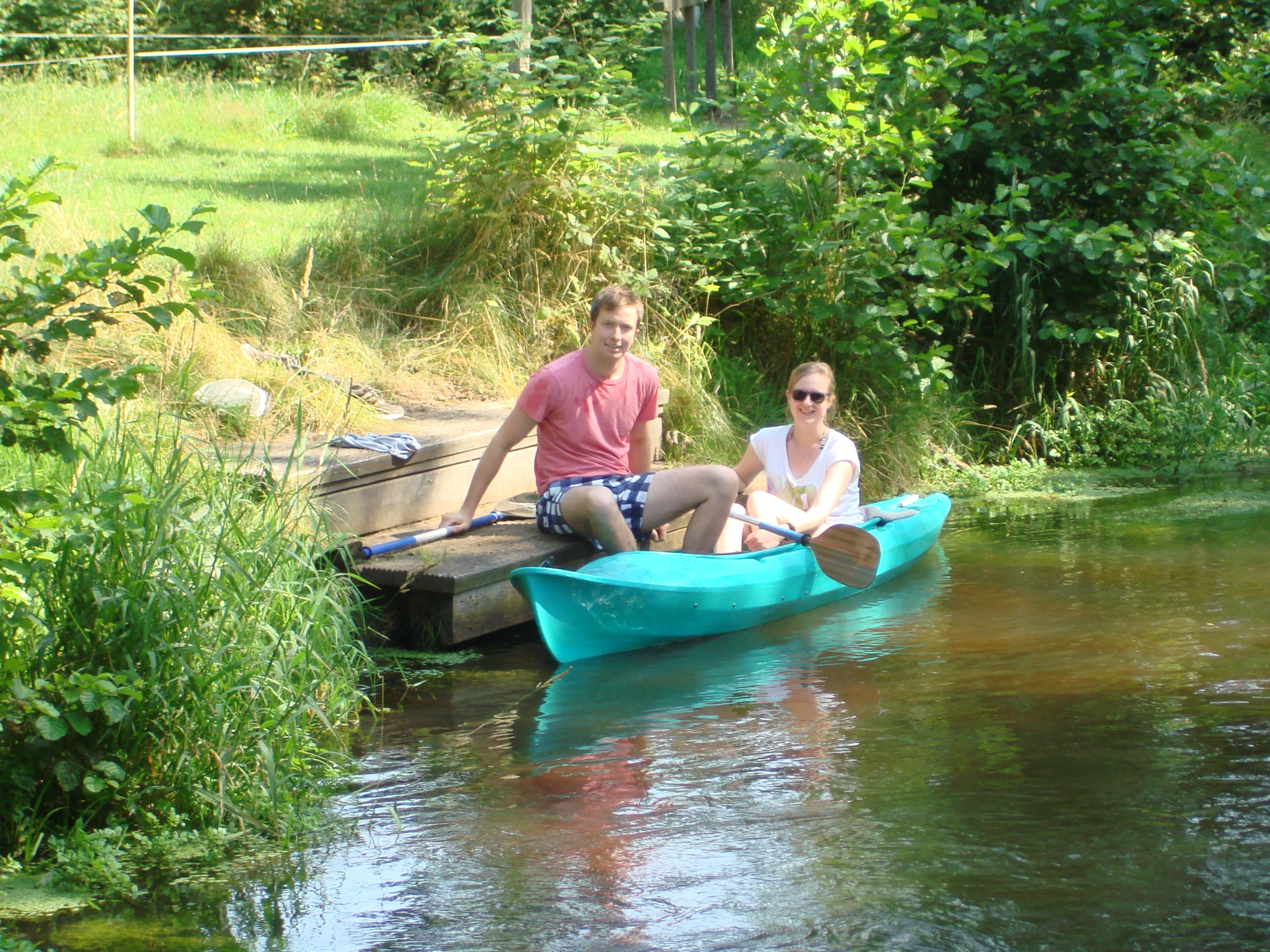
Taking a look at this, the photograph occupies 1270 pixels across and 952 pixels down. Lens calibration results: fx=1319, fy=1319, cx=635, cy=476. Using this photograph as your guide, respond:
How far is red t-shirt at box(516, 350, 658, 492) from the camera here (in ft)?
18.9

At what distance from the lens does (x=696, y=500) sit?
588cm

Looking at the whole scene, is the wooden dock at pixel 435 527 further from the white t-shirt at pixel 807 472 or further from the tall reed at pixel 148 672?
the tall reed at pixel 148 672

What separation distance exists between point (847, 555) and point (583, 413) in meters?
1.36

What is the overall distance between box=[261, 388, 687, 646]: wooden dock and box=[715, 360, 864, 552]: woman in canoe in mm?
603

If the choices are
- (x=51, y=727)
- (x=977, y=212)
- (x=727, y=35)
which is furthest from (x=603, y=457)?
(x=727, y=35)

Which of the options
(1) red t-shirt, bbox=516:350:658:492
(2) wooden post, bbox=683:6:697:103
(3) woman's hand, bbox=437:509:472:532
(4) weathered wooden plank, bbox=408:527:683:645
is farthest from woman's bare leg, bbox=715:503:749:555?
(2) wooden post, bbox=683:6:697:103

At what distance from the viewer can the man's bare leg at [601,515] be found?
5645 millimetres

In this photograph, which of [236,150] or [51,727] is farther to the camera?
[236,150]

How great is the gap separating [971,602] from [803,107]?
395 cm

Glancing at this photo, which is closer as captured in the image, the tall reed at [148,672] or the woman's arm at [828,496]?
the tall reed at [148,672]

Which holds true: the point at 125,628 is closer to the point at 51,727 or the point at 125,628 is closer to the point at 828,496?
the point at 51,727

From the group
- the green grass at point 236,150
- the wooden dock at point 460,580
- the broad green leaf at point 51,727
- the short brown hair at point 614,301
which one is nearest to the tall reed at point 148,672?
the broad green leaf at point 51,727

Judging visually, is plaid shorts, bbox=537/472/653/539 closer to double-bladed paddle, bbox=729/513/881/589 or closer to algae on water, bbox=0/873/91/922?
double-bladed paddle, bbox=729/513/881/589

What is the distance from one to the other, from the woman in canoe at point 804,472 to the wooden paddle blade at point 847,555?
5 centimetres
